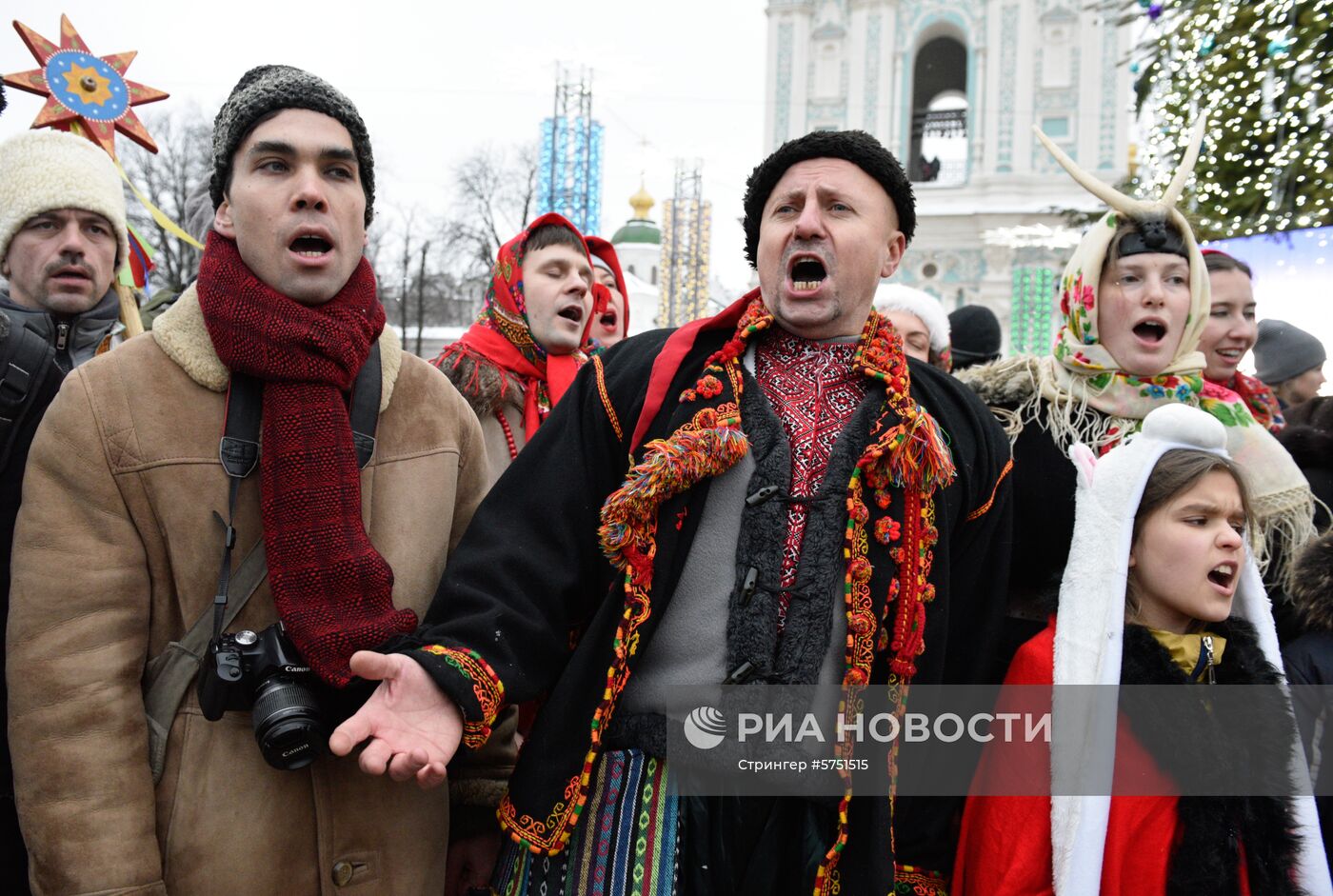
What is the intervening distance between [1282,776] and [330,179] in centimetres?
220

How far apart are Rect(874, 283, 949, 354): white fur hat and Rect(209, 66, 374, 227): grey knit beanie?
253cm

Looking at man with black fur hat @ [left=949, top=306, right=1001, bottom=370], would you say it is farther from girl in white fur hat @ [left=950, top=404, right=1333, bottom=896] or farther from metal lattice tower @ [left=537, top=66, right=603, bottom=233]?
metal lattice tower @ [left=537, top=66, right=603, bottom=233]

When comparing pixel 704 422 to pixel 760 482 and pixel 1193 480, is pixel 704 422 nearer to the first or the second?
pixel 760 482

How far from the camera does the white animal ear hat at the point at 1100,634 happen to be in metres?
2.00

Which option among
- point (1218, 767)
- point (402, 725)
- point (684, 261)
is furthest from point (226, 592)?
point (684, 261)

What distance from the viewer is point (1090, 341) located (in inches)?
104

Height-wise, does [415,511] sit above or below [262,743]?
above

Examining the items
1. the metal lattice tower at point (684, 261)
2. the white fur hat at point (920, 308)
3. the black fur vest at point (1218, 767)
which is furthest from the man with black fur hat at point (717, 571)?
the metal lattice tower at point (684, 261)

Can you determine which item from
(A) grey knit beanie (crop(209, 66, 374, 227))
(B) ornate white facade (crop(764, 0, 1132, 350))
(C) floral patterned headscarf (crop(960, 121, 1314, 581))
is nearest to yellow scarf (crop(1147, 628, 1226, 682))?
(C) floral patterned headscarf (crop(960, 121, 1314, 581))

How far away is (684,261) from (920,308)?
25.6 metres

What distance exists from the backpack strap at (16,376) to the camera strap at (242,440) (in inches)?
23.8

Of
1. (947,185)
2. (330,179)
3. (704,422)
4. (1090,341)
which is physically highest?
(947,185)

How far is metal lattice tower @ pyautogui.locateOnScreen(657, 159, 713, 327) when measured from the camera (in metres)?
29.0

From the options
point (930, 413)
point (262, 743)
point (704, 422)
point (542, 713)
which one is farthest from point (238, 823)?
point (930, 413)
